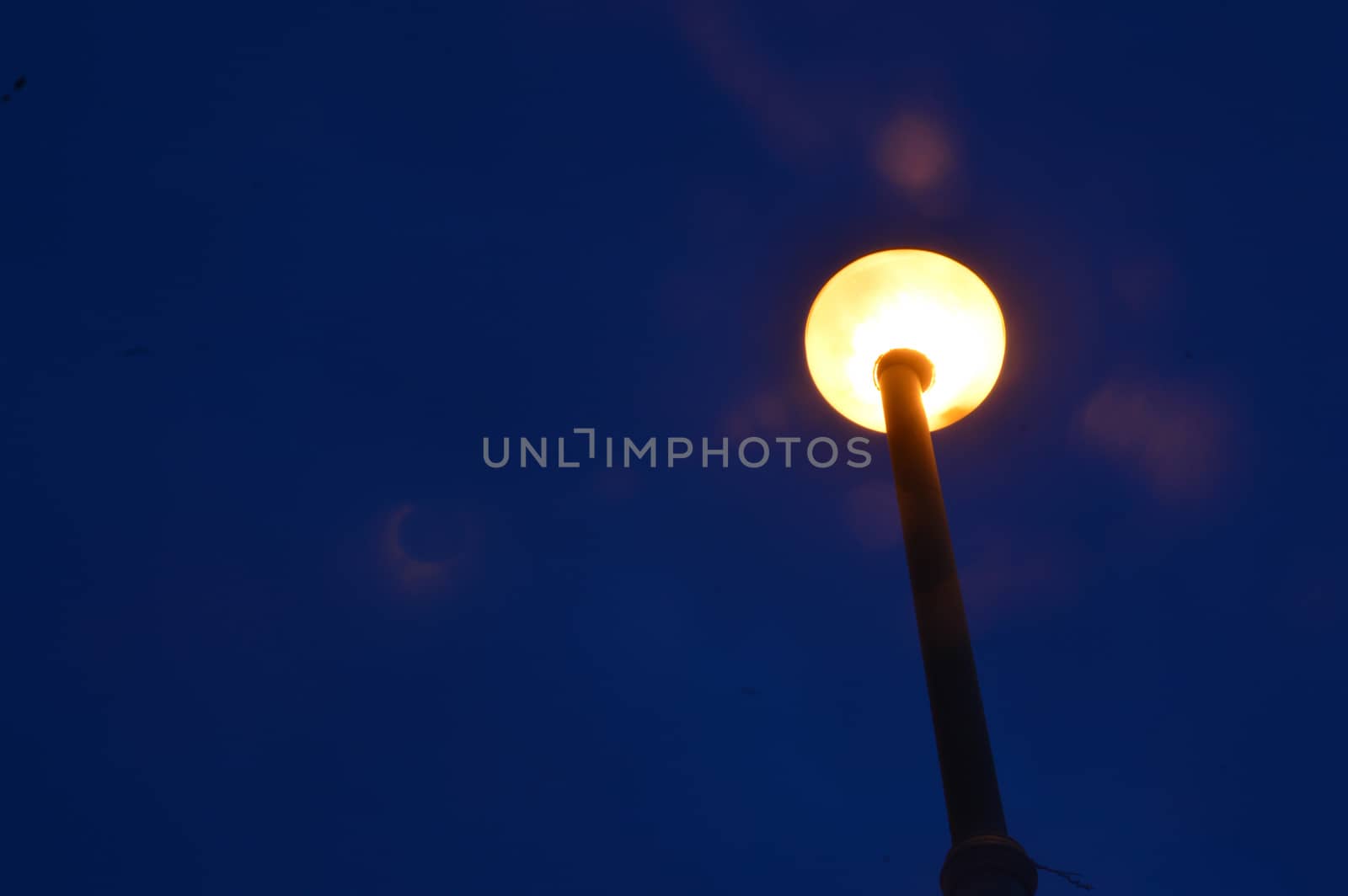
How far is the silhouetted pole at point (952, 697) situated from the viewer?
2.25 m

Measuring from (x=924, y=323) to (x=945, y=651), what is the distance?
182 centimetres

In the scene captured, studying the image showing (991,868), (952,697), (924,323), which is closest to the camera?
(991,868)

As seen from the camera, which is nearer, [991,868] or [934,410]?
[991,868]

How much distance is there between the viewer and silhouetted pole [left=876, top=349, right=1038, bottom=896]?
2.25 meters

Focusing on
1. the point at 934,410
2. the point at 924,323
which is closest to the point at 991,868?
the point at 934,410

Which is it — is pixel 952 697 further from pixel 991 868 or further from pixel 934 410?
pixel 934 410

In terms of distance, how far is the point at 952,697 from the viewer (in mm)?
2535

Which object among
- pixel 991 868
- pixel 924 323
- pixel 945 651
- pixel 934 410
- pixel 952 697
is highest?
pixel 924 323

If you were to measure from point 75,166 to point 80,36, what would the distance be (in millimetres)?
788

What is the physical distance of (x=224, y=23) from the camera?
20.4ft

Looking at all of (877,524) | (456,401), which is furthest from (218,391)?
(877,524)

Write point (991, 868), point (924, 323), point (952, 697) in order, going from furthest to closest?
point (924, 323), point (952, 697), point (991, 868)

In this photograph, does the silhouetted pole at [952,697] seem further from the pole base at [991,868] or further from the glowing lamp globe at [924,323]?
the glowing lamp globe at [924,323]

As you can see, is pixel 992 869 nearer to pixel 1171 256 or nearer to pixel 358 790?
pixel 1171 256
